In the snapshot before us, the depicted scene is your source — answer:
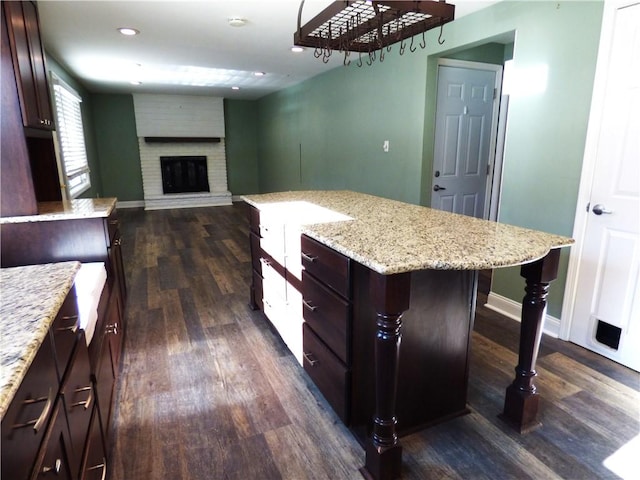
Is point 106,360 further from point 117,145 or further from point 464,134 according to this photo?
point 117,145

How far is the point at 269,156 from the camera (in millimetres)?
8516

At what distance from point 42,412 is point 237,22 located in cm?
327

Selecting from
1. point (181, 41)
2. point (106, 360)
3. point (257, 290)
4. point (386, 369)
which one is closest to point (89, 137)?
point (181, 41)

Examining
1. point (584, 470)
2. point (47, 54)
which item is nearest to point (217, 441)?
point (584, 470)

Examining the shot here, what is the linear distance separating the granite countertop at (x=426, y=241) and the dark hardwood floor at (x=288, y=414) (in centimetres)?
90

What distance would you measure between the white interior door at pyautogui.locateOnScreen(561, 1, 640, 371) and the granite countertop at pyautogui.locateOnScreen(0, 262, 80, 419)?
2779mm

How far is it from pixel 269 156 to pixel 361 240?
7.20m

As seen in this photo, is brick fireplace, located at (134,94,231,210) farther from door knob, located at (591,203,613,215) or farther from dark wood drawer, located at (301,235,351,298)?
door knob, located at (591,203,613,215)

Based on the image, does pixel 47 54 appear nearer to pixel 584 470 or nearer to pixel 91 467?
pixel 91 467

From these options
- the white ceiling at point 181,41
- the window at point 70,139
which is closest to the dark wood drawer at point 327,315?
the white ceiling at point 181,41

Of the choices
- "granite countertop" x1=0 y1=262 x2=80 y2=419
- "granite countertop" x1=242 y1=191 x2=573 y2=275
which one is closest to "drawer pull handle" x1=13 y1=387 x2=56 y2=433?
"granite countertop" x1=0 y1=262 x2=80 y2=419

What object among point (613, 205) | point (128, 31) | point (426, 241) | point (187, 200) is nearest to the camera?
point (426, 241)

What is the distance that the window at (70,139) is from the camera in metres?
4.52

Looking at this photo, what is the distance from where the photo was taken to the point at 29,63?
2236 millimetres
